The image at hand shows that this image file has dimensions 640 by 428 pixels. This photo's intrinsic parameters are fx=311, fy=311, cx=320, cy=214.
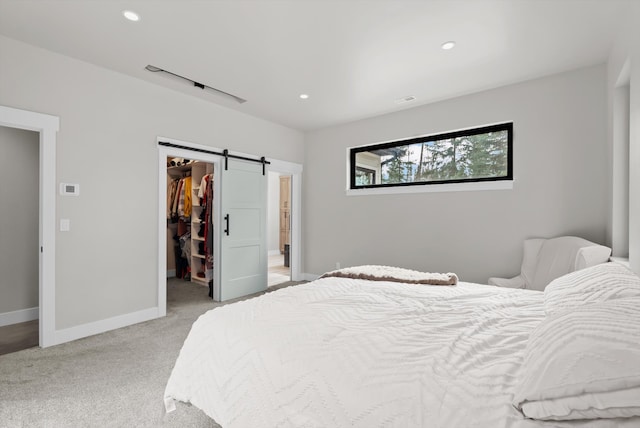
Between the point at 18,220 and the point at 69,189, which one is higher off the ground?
the point at 69,189

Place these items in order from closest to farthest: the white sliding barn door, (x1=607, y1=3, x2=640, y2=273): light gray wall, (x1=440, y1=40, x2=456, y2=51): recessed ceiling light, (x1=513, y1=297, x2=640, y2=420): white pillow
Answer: (x1=513, y1=297, x2=640, y2=420): white pillow, (x1=607, y1=3, x2=640, y2=273): light gray wall, (x1=440, y1=40, x2=456, y2=51): recessed ceiling light, the white sliding barn door

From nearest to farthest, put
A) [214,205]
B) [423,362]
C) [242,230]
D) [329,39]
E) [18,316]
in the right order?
1. [423,362]
2. [329,39]
3. [18,316]
4. [214,205]
5. [242,230]

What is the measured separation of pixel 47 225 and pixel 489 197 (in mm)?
4460

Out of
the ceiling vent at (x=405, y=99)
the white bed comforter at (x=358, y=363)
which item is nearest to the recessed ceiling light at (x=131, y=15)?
the white bed comforter at (x=358, y=363)

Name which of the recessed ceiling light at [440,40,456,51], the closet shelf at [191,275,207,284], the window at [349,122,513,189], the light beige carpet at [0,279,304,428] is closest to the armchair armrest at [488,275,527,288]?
the window at [349,122,513,189]

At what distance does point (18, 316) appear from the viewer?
11.1 feet

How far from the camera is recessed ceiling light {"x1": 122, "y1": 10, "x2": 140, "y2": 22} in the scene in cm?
222

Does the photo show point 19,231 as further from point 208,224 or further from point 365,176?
point 365,176

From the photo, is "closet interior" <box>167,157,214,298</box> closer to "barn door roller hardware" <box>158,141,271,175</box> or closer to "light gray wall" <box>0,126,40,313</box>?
"barn door roller hardware" <box>158,141,271,175</box>

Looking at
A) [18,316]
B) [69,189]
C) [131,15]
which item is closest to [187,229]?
[18,316]

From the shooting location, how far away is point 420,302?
177 cm

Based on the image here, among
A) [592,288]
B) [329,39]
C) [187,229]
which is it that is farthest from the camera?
[187,229]

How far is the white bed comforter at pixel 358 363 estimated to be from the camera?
86cm

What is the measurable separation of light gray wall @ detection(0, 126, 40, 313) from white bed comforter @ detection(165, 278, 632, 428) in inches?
124
